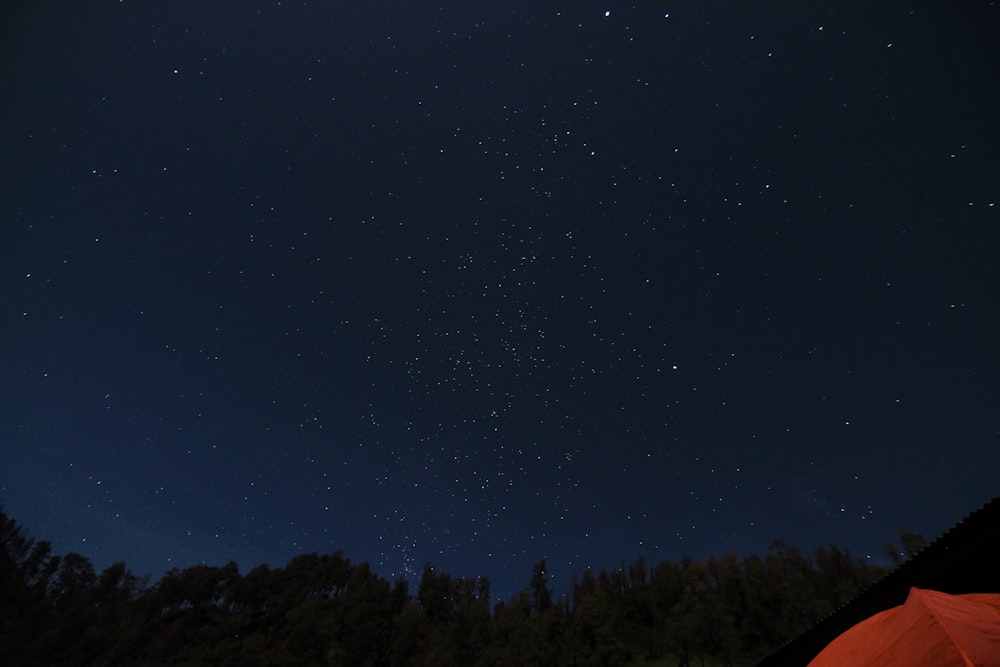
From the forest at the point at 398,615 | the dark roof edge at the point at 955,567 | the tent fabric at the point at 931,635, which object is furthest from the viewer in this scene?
the forest at the point at 398,615

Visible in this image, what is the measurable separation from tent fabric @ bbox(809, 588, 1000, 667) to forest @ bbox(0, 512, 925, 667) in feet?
201

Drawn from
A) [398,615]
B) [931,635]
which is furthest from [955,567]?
[398,615]

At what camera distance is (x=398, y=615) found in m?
74.7

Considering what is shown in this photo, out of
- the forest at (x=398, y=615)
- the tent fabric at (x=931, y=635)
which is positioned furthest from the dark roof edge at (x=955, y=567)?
the forest at (x=398, y=615)

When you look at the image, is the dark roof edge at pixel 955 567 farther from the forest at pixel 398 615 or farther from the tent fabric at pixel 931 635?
the forest at pixel 398 615

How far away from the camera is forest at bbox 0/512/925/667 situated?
59906 mm

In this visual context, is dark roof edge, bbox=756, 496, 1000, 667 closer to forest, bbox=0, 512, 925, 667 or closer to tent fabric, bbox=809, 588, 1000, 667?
tent fabric, bbox=809, 588, 1000, 667

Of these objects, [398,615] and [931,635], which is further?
[398,615]

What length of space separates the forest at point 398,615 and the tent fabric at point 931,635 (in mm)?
61214

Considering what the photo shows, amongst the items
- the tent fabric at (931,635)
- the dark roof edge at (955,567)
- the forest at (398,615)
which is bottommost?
the tent fabric at (931,635)

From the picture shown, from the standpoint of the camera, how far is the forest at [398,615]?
5991cm

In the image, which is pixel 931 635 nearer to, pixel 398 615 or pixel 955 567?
pixel 955 567

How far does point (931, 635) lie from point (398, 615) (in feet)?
277

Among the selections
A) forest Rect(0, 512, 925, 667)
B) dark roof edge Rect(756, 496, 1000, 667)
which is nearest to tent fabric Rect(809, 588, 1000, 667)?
dark roof edge Rect(756, 496, 1000, 667)
